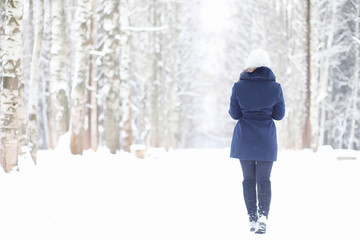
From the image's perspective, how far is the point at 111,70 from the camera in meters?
12.8

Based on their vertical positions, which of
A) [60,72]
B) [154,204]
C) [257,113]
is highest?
[60,72]

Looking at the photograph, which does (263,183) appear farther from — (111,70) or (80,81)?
(111,70)

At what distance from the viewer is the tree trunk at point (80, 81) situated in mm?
11109

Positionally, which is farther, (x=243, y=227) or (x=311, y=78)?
(x=311, y=78)

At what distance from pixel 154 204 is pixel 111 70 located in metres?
7.26

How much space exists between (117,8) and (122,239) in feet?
31.9

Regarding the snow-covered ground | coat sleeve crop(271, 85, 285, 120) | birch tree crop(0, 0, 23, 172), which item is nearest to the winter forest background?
birch tree crop(0, 0, 23, 172)

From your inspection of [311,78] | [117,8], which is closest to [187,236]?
[117,8]

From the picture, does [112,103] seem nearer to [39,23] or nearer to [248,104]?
[39,23]

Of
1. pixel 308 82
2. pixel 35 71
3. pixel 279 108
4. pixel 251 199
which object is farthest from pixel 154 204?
pixel 308 82

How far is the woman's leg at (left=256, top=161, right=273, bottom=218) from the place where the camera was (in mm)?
4516

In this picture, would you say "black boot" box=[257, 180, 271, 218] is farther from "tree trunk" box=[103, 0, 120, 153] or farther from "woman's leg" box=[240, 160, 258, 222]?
"tree trunk" box=[103, 0, 120, 153]

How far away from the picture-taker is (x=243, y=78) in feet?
15.2

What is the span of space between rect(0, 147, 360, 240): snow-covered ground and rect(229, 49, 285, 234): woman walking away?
359 mm
